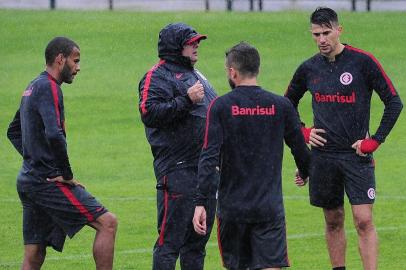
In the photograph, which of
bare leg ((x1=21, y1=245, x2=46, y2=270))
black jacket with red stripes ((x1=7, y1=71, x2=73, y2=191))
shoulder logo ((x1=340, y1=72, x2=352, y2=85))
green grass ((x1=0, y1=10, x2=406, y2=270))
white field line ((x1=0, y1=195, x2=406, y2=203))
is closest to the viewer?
black jacket with red stripes ((x1=7, y1=71, x2=73, y2=191))

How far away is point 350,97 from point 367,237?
3.92 feet

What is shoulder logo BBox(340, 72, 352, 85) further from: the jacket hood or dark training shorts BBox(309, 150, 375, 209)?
the jacket hood

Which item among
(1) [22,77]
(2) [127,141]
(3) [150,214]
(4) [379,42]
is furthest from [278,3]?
(3) [150,214]

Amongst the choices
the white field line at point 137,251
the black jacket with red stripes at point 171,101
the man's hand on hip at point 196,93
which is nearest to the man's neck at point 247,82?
the man's hand on hip at point 196,93

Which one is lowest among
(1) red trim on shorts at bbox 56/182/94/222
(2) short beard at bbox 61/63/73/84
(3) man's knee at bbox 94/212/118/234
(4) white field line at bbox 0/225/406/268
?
(4) white field line at bbox 0/225/406/268

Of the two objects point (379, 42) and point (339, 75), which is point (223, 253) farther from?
point (379, 42)

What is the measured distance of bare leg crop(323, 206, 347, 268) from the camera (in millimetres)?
11977

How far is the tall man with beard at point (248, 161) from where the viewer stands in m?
9.85

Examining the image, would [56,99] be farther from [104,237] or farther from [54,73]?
[104,237]

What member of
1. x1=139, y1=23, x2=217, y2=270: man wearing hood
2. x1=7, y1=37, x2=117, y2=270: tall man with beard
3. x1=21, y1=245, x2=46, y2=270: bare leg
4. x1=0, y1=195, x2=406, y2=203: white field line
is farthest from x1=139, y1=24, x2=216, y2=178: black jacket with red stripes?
x1=0, y1=195, x2=406, y2=203: white field line

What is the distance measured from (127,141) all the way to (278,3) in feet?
71.9

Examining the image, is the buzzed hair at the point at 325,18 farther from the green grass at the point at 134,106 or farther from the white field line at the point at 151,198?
the white field line at the point at 151,198

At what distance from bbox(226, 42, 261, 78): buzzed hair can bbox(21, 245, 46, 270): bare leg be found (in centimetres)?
257

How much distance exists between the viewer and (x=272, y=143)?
995cm
